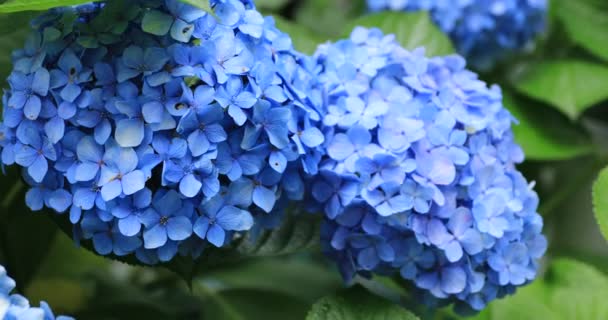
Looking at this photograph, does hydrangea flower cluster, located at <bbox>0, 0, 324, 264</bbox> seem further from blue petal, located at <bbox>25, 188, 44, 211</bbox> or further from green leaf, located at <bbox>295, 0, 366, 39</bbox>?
green leaf, located at <bbox>295, 0, 366, 39</bbox>

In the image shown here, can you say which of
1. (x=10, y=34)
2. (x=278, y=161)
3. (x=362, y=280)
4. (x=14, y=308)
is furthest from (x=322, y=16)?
(x=14, y=308)

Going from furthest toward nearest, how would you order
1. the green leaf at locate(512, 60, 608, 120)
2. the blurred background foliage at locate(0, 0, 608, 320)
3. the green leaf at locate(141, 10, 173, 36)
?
the green leaf at locate(512, 60, 608, 120)
the blurred background foliage at locate(0, 0, 608, 320)
the green leaf at locate(141, 10, 173, 36)

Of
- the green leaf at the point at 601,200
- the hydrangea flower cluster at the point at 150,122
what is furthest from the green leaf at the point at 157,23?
the green leaf at the point at 601,200

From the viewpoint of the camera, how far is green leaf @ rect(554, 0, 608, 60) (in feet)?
4.68

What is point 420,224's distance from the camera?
0.91 meters

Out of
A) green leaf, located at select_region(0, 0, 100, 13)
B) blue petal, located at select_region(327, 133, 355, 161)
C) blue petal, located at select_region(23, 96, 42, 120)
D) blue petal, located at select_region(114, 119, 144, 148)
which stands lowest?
blue petal, located at select_region(327, 133, 355, 161)

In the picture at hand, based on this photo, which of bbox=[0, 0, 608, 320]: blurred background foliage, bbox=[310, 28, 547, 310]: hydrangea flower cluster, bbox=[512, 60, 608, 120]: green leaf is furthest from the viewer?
bbox=[512, 60, 608, 120]: green leaf

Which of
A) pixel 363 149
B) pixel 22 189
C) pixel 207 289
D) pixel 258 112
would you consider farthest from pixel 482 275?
pixel 22 189

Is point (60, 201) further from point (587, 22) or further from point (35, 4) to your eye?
point (587, 22)

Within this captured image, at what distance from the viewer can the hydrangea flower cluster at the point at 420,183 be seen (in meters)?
0.89

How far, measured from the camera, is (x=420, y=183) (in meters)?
0.88

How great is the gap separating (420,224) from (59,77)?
0.40 metres

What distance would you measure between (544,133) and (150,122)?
2.69 ft

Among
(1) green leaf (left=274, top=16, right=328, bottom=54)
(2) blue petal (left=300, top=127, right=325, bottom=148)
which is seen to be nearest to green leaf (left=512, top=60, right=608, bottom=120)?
(1) green leaf (left=274, top=16, right=328, bottom=54)
